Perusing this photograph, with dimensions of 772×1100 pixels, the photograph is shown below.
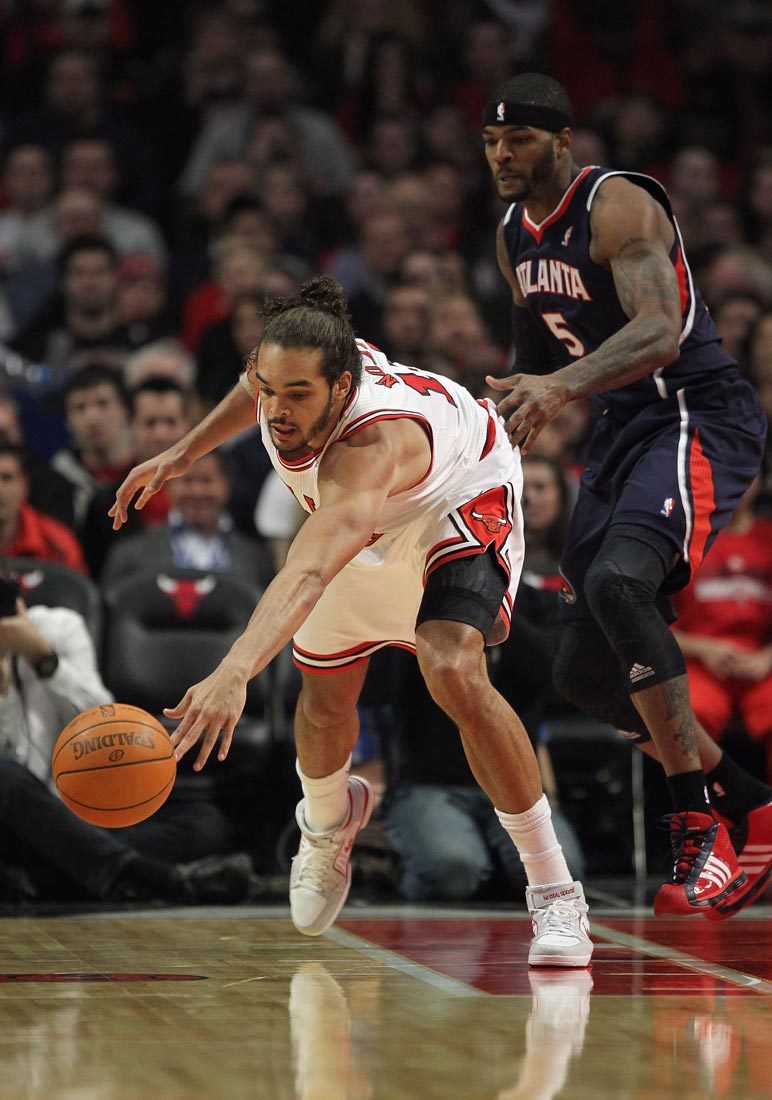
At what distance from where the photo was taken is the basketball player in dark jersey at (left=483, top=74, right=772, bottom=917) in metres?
4.64

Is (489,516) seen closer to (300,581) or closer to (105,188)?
(300,581)

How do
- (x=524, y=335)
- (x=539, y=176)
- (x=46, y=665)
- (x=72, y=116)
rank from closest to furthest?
(x=539, y=176) < (x=524, y=335) < (x=46, y=665) < (x=72, y=116)

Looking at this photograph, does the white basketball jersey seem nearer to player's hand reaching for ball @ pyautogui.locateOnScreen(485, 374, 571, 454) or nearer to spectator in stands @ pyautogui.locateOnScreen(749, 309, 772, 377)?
player's hand reaching for ball @ pyautogui.locateOnScreen(485, 374, 571, 454)

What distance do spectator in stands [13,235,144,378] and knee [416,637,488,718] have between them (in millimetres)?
4876

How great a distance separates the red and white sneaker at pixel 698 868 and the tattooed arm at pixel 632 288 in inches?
48.3

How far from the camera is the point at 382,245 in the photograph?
10.1m

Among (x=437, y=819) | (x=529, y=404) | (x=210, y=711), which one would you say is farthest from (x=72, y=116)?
(x=210, y=711)

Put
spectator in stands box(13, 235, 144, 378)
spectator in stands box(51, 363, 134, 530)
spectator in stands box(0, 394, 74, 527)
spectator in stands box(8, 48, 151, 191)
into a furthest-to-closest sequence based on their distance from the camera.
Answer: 1. spectator in stands box(8, 48, 151, 191)
2. spectator in stands box(13, 235, 144, 378)
3. spectator in stands box(51, 363, 134, 530)
4. spectator in stands box(0, 394, 74, 527)

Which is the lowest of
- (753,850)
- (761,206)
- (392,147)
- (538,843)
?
(753,850)

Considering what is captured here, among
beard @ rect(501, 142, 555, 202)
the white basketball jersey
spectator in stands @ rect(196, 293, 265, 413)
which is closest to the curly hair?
the white basketball jersey

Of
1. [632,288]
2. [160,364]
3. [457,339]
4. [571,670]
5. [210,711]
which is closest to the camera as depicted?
[210,711]

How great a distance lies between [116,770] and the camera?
13.2 feet

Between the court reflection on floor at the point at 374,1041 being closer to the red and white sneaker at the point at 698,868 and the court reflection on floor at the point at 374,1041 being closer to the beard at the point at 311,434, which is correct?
the red and white sneaker at the point at 698,868

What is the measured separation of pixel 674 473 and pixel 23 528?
127 inches
